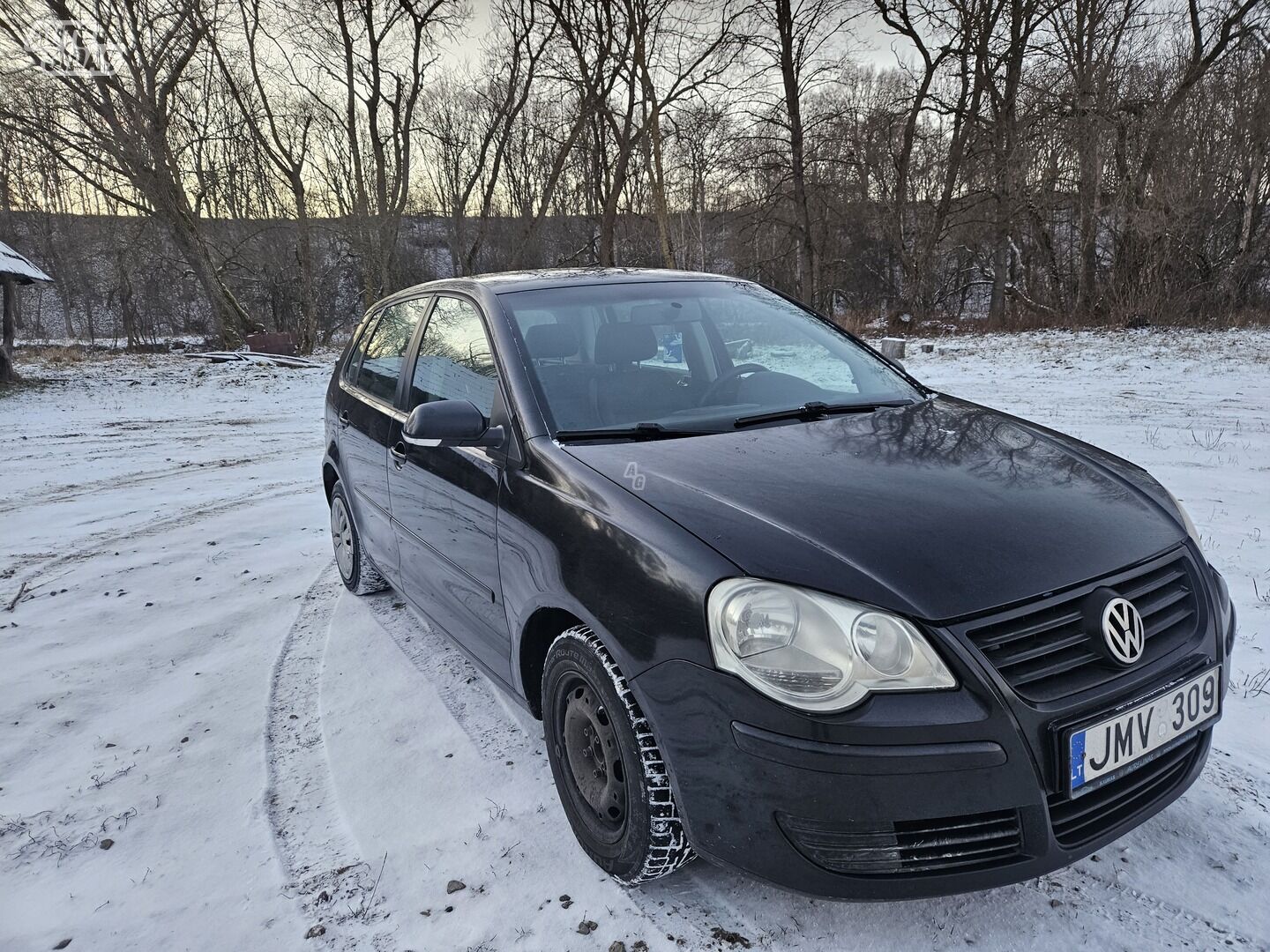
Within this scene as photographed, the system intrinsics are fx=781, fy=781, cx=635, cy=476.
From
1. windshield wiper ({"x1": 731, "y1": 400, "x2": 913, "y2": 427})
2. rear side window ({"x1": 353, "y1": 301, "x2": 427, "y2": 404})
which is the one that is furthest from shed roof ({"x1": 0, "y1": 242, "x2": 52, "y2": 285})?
windshield wiper ({"x1": 731, "y1": 400, "x2": 913, "y2": 427})

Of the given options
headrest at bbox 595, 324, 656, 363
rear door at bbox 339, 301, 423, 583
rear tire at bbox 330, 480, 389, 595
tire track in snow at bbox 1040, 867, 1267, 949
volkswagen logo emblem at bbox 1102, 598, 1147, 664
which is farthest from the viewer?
rear tire at bbox 330, 480, 389, 595

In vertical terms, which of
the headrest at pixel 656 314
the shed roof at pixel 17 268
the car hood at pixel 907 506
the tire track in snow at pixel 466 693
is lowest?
the tire track in snow at pixel 466 693

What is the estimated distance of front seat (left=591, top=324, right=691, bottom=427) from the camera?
2594 millimetres

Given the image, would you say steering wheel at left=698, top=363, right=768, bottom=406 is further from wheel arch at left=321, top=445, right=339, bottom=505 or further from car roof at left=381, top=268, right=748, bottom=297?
wheel arch at left=321, top=445, right=339, bottom=505

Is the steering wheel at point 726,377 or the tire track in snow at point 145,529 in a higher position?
the steering wheel at point 726,377

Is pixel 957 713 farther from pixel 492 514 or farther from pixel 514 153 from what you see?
pixel 514 153

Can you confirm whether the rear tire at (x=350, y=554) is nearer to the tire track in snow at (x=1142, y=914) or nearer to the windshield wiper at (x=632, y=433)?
the windshield wiper at (x=632, y=433)

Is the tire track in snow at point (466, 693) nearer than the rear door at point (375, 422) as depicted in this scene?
Yes

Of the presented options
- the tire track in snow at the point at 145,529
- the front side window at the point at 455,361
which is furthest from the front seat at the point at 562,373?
the tire track in snow at the point at 145,529

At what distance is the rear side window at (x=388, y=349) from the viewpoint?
12.0 feet

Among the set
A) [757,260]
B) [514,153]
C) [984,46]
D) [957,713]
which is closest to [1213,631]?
[957,713]

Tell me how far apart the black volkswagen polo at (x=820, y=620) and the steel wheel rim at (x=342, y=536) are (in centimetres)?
170

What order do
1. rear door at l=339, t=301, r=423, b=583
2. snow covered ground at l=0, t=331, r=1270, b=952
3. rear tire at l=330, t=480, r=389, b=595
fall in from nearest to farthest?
snow covered ground at l=0, t=331, r=1270, b=952 → rear door at l=339, t=301, r=423, b=583 → rear tire at l=330, t=480, r=389, b=595

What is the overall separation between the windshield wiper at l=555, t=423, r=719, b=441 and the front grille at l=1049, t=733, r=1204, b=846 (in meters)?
1.35
